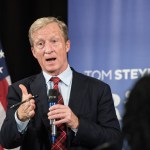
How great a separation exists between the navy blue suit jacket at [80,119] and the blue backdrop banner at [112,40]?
1085 mm

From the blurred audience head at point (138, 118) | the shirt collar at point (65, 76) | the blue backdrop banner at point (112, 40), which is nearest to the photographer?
the blurred audience head at point (138, 118)

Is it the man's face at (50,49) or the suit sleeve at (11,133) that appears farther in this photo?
the man's face at (50,49)

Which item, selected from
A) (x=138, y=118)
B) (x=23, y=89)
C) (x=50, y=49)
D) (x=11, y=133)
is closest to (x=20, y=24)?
(x=50, y=49)

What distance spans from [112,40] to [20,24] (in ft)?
3.18

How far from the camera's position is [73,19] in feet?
12.6

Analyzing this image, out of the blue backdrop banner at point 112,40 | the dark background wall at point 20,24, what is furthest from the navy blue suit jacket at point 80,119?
the dark background wall at point 20,24

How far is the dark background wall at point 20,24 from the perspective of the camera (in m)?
4.11

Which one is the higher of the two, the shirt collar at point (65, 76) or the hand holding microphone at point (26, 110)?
the shirt collar at point (65, 76)

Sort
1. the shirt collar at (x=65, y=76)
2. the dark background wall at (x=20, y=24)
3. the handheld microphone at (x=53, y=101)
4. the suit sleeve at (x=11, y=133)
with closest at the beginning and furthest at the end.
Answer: the handheld microphone at (x=53, y=101), the suit sleeve at (x=11, y=133), the shirt collar at (x=65, y=76), the dark background wall at (x=20, y=24)

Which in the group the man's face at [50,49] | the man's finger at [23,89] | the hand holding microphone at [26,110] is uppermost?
the man's face at [50,49]

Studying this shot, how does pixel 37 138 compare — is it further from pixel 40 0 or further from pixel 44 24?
pixel 40 0

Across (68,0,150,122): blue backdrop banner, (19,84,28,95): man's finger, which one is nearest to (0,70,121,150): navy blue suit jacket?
(19,84,28,95): man's finger

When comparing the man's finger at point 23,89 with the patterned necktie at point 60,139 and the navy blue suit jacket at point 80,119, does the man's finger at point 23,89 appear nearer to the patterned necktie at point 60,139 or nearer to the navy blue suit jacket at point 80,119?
the navy blue suit jacket at point 80,119

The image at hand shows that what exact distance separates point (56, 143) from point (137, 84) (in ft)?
3.96
